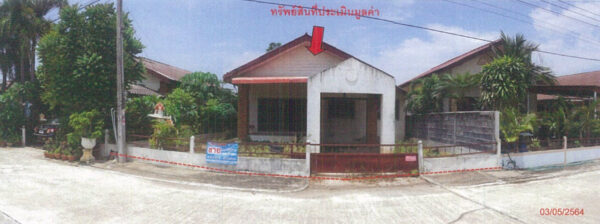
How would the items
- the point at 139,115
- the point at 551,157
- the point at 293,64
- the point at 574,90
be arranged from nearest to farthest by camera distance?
the point at 551,157
the point at 139,115
the point at 293,64
the point at 574,90

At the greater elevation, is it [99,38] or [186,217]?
[99,38]

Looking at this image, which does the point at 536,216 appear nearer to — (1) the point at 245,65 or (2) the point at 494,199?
(2) the point at 494,199

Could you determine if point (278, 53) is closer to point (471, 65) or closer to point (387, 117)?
point (387, 117)

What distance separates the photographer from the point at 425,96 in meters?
14.2

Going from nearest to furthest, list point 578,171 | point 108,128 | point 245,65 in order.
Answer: point 578,171, point 108,128, point 245,65

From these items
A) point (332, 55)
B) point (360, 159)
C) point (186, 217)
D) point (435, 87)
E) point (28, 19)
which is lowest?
point (186, 217)

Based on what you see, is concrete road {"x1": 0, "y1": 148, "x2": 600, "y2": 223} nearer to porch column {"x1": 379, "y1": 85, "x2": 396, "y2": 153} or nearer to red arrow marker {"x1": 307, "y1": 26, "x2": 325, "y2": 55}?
porch column {"x1": 379, "y1": 85, "x2": 396, "y2": 153}

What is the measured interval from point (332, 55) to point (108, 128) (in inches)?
355

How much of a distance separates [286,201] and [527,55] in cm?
1099

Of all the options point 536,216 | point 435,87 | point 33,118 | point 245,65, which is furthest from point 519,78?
point 33,118

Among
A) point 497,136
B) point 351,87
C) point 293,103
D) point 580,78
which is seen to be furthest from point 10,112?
point 580,78

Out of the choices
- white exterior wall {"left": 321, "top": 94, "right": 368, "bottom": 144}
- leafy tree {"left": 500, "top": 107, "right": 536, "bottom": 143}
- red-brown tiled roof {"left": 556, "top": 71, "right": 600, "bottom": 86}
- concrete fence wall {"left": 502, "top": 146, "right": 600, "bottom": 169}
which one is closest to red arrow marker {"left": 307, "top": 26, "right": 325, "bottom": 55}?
white exterior wall {"left": 321, "top": 94, "right": 368, "bottom": 144}

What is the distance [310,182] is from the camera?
28.5 feet

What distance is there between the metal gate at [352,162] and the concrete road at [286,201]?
0.57 meters
